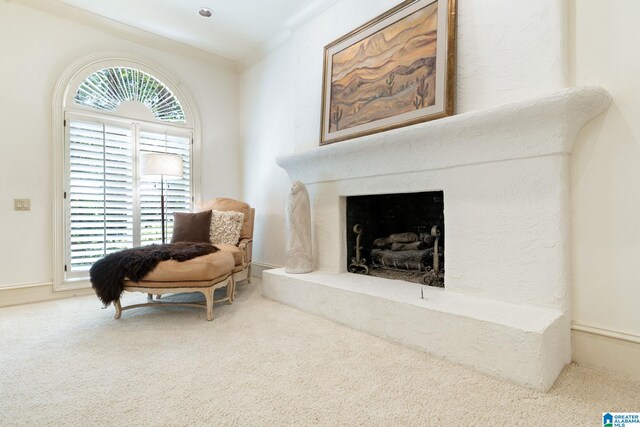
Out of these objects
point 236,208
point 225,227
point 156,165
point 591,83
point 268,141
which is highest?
point 268,141

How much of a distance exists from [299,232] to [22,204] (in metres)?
2.70

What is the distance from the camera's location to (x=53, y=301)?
10.4ft

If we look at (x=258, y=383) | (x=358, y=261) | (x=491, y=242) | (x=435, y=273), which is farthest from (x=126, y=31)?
(x=491, y=242)

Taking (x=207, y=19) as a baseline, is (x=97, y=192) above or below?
below

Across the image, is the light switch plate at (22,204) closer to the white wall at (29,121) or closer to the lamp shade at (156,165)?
the white wall at (29,121)

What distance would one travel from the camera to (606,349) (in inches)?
66.9

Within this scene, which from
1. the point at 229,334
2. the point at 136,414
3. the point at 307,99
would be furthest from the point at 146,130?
the point at 136,414

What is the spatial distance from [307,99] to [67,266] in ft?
9.99

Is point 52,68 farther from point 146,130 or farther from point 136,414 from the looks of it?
point 136,414

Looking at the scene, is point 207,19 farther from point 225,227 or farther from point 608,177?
point 608,177

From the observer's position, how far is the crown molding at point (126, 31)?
3.21 metres

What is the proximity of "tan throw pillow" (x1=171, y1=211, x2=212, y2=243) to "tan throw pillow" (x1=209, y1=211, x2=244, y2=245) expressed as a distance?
0.22 ft

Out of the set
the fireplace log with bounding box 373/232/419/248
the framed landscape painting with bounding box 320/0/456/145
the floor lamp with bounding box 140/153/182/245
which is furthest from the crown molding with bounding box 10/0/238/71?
the fireplace log with bounding box 373/232/419/248

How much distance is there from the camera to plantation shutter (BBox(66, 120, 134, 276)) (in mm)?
3363
